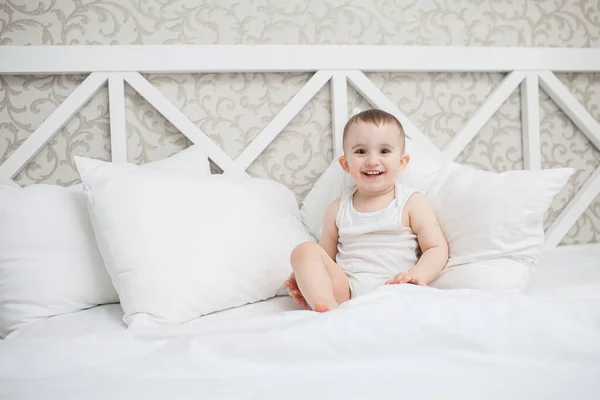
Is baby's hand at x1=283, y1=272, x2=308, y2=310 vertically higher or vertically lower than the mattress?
lower

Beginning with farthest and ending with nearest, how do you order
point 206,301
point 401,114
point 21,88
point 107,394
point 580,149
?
point 580,149 → point 401,114 → point 21,88 → point 206,301 → point 107,394

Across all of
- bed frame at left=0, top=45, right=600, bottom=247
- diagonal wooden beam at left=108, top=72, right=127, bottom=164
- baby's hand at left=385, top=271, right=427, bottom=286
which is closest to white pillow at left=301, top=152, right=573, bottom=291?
baby's hand at left=385, top=271, right=427, bottom=286

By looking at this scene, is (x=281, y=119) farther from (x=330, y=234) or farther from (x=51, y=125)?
(x=51, y=125)

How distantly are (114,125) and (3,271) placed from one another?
54cm

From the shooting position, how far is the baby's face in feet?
4.12

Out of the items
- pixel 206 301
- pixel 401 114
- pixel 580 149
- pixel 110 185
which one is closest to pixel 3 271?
pixel 110 185

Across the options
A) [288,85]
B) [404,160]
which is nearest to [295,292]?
[404,160]

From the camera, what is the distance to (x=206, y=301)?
1.07 metres

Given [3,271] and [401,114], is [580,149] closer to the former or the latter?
[401,114]

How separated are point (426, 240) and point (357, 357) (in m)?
0.58

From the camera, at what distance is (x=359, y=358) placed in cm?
67

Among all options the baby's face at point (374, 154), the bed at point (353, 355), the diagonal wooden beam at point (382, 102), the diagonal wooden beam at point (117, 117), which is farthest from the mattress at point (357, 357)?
the diagonal wooden beam at point (382, 102)

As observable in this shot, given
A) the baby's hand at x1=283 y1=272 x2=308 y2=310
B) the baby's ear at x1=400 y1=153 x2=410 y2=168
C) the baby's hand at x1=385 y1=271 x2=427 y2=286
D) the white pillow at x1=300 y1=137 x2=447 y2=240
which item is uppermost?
the baby's ear at x1=400 y1=153 x2=410 y2=168

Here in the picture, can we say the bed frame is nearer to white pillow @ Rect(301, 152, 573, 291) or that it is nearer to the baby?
the baby
